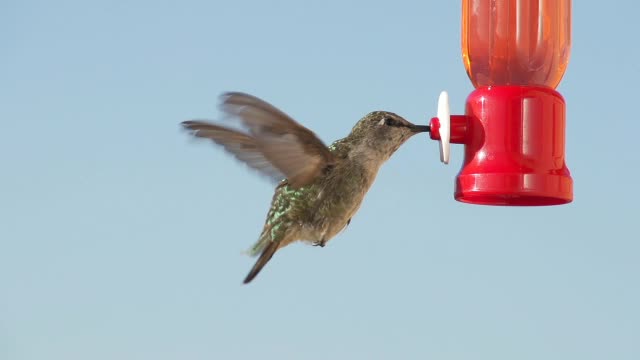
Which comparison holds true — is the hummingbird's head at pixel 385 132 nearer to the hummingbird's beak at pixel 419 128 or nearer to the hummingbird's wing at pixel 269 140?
the hummingbird's beak at pixel 419 128

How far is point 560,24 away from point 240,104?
6.89 feet

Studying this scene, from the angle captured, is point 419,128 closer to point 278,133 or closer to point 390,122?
point 390,122

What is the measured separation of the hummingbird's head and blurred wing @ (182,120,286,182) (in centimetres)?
53

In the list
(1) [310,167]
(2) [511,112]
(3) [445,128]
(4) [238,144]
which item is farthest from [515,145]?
(4) [238,144]

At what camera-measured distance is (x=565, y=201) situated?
481cm

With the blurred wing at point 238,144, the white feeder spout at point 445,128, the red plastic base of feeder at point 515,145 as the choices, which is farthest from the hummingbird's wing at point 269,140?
the red plastic base of feeder at point 515,145

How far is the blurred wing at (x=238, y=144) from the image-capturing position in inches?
173

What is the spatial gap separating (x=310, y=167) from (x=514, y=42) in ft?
4.28

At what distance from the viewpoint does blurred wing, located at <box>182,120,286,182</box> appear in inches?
173

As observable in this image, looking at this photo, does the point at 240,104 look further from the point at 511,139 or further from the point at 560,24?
the point at 560,24

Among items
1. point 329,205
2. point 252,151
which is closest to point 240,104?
point 252,151

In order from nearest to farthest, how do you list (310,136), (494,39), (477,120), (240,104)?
1. (240,104)
2. (310,136)
3. (477,120)
4. (494,39)

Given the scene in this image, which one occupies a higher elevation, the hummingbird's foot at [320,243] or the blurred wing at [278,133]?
the blurred wing at [278,133]

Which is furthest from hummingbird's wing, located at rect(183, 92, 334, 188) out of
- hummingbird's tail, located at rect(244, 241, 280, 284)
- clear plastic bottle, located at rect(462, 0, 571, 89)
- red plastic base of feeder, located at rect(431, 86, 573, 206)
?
clear plastic bottle, located at rect(462, 0, 571, 89)
